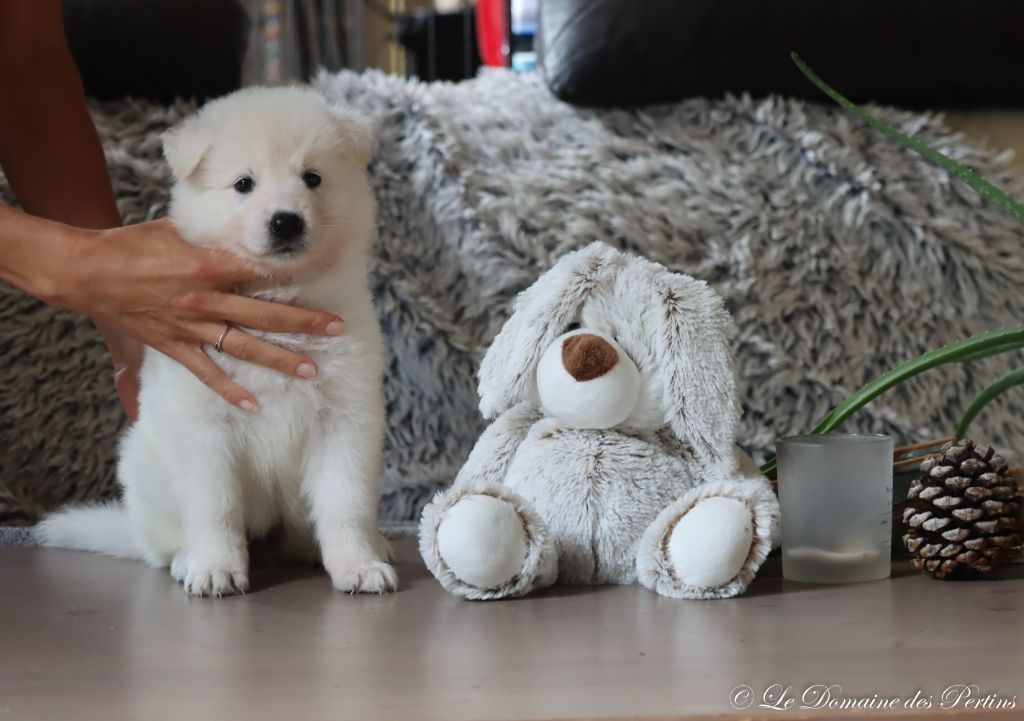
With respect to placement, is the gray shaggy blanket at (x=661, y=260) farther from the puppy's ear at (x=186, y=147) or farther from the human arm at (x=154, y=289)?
the puppy's ear at (x=186, y=147)

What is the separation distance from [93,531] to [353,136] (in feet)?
2.03

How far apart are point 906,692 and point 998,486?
42cm

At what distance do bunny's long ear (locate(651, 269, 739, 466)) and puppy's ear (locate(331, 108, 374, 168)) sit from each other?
1.26 ft

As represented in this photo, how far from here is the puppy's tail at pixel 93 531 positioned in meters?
1.43

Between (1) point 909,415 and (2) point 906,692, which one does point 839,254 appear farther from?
(2) point 906,692

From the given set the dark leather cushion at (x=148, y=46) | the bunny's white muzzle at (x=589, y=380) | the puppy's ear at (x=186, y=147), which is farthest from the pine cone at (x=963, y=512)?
the dark leather cushion at (x=148, y=46)

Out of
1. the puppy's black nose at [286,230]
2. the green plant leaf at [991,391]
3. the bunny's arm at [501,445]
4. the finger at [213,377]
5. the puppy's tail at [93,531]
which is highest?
the puppy's black nose at [286,230]

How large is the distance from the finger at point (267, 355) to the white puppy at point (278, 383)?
14 mm

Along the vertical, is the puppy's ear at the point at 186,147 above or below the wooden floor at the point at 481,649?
above

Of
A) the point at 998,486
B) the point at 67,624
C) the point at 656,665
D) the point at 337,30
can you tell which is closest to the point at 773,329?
the point at 998,486

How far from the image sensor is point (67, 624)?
1065 mm

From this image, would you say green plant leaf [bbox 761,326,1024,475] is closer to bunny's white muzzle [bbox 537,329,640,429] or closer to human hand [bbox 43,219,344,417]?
bunny's white muzzle [bbox 537,329,640,429]

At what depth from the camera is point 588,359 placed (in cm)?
112

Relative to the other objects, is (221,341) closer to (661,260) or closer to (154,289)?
(154,289)
